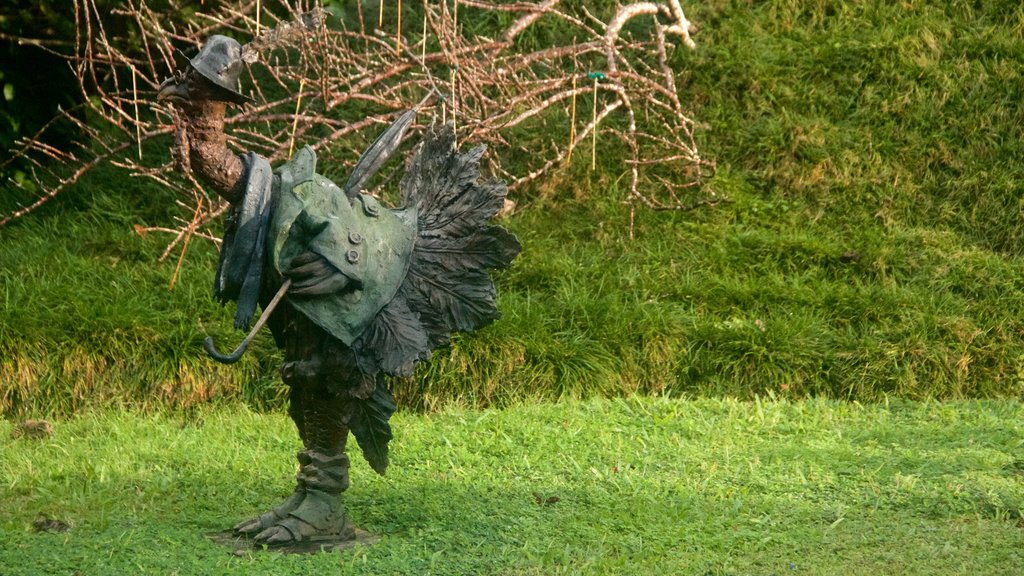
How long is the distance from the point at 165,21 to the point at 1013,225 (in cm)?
556

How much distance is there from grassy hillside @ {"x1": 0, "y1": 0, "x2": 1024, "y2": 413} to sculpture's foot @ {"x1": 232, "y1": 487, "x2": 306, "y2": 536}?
7.11 ft

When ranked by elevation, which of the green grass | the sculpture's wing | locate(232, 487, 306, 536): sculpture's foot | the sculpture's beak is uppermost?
the sculpture's beak

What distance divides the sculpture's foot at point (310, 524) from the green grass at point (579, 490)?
0.36 feet

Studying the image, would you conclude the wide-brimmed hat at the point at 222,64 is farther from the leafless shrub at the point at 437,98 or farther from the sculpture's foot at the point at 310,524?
the leafless shrub at the point at 437,98

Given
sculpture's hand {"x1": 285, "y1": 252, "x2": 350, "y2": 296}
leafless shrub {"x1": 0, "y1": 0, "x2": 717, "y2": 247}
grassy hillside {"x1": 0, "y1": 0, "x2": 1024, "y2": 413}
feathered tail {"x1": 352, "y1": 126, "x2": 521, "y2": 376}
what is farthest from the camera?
leafless shrub {"x1": 0, "y1": 0, "x2": 717, "y2": 247}

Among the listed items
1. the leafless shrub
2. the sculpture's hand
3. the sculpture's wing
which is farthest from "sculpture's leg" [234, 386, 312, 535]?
the leafless shrub

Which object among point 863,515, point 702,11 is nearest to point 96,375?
point 863,515

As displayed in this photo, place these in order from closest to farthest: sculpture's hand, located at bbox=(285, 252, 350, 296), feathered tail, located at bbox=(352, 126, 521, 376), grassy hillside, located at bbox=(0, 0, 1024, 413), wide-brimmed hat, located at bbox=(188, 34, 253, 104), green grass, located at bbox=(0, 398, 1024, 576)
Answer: wide-brimmed hat, located at bbox=(188, 34, 253, 104)
sculpture's hand, located at bbox=(285, 252, 350, 296)
feathered tail, located at bbox=(352, 126, 521, 376)
green grass, located at bbox=(0, 398, 1024, 576)
grassy hillside, located at bbox=(0, 0, 1024, 413)

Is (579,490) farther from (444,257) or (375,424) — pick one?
(444,257)

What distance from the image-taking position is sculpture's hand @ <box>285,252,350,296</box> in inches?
148

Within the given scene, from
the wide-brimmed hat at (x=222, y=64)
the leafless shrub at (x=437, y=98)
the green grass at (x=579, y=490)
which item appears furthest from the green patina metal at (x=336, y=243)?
the leafless shrub at (x=437, y=98)

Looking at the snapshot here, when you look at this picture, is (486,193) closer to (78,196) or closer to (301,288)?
(301,288)

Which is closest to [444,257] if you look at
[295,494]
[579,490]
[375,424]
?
[375,424]

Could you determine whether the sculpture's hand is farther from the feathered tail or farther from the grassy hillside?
the grassy hillside
